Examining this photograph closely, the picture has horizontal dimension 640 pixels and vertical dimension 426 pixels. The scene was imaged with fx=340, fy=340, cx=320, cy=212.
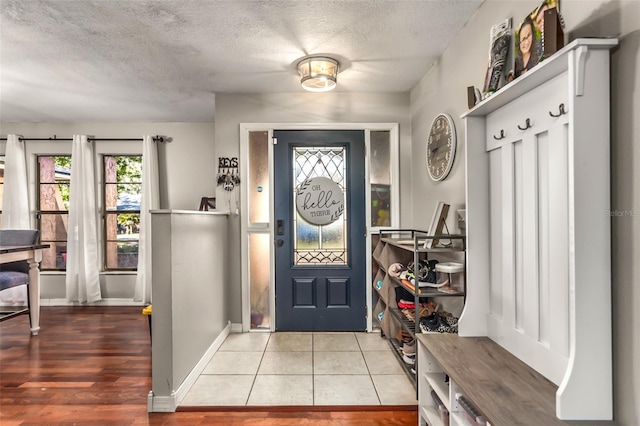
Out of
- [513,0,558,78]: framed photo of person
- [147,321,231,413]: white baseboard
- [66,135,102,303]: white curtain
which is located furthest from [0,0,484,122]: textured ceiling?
[147,321,231,413]: white baseboard

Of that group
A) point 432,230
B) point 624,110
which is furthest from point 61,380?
point 624,110

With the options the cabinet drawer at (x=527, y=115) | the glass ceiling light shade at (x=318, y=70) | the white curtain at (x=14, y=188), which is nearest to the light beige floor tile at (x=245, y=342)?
the glass ceiling light shade at (x=318, y=70)

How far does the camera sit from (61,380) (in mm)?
2416

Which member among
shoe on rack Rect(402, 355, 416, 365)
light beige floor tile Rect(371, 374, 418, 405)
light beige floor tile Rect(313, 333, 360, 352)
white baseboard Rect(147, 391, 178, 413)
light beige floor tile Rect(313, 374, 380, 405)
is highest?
shoe on rack Rect(402, 355, 416, 365)

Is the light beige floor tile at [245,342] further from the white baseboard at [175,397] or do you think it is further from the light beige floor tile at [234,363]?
the white baseboard at [175,397]

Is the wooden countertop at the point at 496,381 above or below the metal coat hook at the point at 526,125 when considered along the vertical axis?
below

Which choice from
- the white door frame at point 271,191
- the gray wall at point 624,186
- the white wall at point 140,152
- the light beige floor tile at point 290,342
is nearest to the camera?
the gray wall at point 624,186

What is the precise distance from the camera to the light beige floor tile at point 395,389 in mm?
2109

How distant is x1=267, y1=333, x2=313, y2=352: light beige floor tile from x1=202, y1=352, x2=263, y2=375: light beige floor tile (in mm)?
191

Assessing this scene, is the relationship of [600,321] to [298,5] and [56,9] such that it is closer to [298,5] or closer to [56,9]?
[298,5]

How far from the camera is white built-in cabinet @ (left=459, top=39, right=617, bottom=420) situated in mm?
1009

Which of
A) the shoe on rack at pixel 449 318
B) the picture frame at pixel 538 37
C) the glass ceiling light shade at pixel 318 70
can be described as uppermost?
the glass ceiling light shade at pixel 318 70

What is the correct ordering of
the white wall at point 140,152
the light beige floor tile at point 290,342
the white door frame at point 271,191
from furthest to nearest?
1. the white wall at point 140,152
2. the white door frame at point 271,191
3. the light beige floor tile at point 290,342

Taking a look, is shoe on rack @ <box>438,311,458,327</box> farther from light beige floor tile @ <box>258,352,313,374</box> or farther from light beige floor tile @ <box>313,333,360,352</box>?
light beige floor tile @ <box>258,352,313,374</box>
